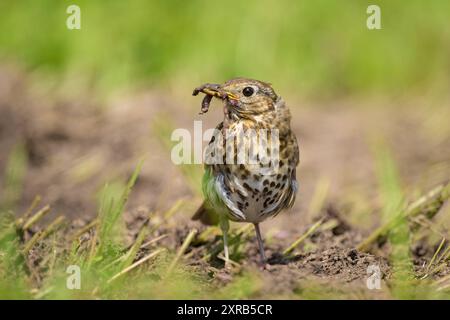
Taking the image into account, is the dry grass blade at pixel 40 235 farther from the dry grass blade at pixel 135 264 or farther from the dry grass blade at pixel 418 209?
the dry grass blade at pixel 418 209

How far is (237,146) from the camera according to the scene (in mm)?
3984

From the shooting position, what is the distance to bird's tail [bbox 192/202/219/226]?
4457 millimetres

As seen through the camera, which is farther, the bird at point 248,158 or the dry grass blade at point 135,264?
the bird at point 248,158

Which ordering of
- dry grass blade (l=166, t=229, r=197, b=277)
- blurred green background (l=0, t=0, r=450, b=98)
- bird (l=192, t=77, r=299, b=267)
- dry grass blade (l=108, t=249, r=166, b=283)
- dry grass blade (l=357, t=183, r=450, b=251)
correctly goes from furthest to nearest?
blurred green background (l=0, t=0, r=450, b=98) → dry grass blade (l=357, t=183, r=450, b=251) → bird (l=192, t=77, r=299, b=267) → dry grass blade (l=166, t=229, r=197, b=277) → dry grass blade (l=108, t=249, r=166, b=283)

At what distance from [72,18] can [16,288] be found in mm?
5737

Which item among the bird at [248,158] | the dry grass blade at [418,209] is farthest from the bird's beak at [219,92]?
the dry grass blade at [418,209]

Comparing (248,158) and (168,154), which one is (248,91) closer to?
(248,158)

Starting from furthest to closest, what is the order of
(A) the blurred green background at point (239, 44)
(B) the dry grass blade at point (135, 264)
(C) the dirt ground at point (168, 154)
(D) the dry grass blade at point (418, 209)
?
(A) the blurred green background at point (239, 44) < (C) the dirt ground at point (168, 154) < (D) the dry grass blade at point (418, 209) < (B) the dry grass blade at point (135, 264)

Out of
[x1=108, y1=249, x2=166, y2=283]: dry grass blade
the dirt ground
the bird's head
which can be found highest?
the bird's head

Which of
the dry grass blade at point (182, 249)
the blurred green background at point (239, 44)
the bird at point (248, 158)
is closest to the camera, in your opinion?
the dry grass blade at point (182, 249)

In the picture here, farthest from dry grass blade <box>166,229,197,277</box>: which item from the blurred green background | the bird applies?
the blurred green background

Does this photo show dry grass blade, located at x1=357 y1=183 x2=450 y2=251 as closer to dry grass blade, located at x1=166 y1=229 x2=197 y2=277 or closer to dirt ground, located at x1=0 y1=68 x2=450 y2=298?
dirt ground, located at x1=0 y1=68 x2=450 y2=298

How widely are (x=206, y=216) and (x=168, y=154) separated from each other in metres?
2.42

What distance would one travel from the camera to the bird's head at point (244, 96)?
4.05 m
